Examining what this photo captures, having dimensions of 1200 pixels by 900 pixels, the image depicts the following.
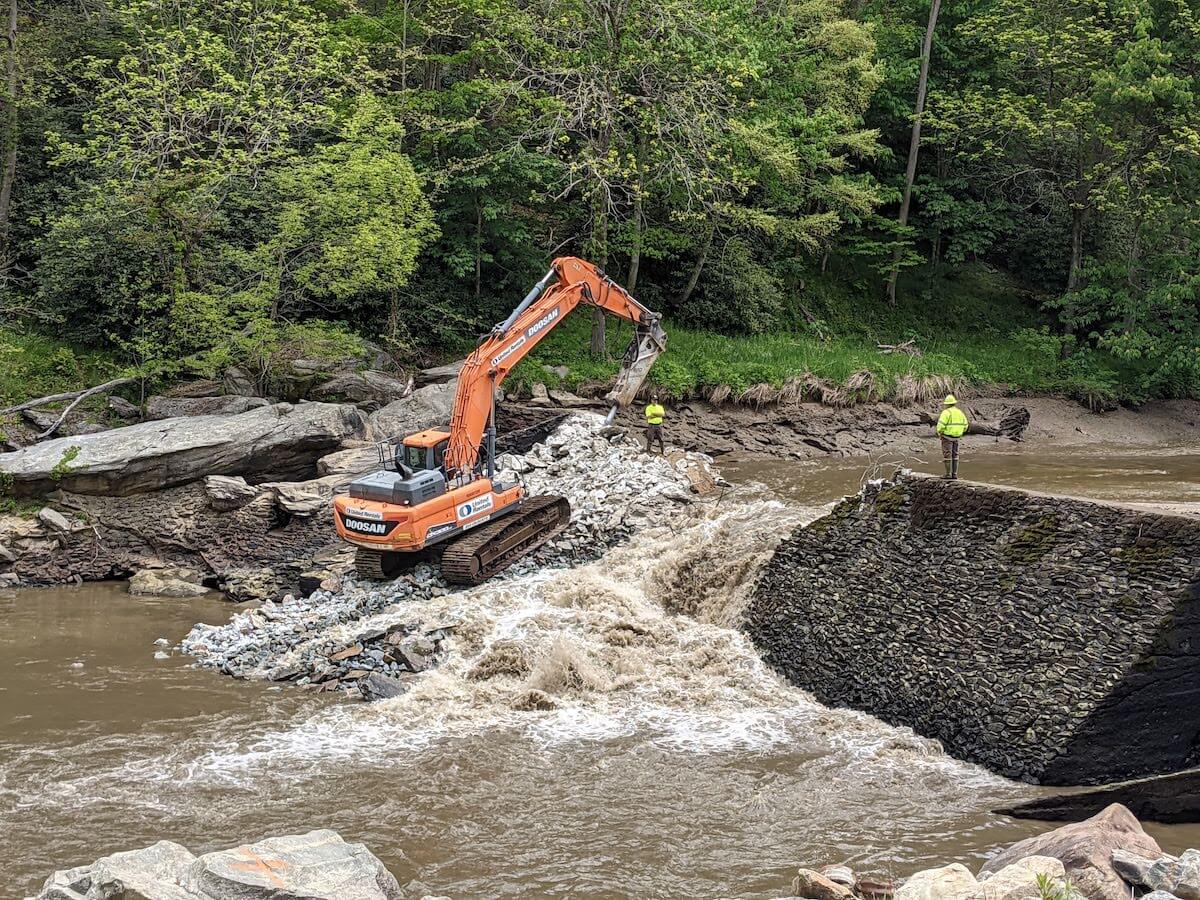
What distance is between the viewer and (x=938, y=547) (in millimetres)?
11352

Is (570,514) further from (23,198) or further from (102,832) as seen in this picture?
(23,198)

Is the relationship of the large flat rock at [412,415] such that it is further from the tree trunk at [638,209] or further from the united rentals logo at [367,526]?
the tree trunk at [638,209]

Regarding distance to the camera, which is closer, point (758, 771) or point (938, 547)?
point (758, 771)

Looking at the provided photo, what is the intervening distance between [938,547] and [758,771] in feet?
10.6

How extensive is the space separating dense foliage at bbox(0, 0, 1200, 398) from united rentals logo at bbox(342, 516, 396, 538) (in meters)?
6.96

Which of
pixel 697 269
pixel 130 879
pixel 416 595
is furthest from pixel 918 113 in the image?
pixel 130 879

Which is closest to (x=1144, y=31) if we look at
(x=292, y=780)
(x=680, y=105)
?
(x=680, y=105)

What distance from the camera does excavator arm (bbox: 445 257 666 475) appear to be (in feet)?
48.9

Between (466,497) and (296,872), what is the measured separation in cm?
804

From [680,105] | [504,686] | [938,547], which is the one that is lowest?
[504,686]

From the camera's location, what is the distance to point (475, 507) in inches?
585

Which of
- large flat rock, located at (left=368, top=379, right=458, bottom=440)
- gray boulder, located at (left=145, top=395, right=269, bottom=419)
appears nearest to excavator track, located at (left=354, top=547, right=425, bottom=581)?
large flat rock, located at (left=368, top=379, right=458, bottom=440)

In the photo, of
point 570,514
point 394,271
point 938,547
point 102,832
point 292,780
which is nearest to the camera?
point 102,832

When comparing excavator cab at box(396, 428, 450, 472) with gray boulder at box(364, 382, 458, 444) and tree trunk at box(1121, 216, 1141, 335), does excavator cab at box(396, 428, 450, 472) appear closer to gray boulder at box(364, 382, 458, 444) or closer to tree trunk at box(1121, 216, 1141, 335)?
gray boulder at box(364, 382, 458, 444)
